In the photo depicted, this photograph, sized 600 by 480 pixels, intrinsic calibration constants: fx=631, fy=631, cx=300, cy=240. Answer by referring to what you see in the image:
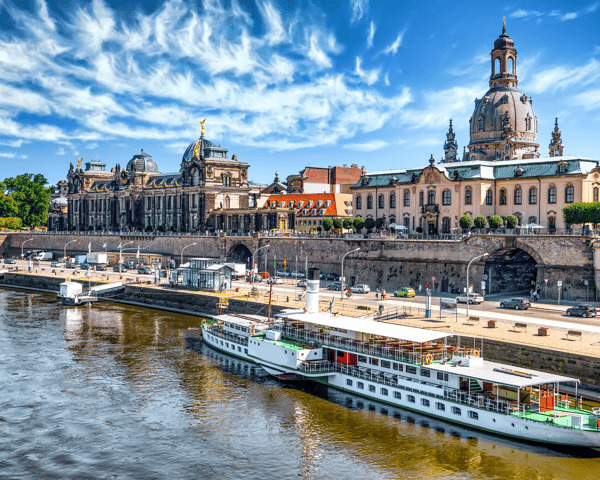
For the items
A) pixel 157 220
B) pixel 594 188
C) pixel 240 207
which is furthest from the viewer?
pixel 157 220

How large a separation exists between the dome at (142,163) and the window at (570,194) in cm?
10470

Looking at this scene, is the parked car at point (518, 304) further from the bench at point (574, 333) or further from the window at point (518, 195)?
the window at point (518, 195)

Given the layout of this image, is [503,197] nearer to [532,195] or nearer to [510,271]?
[532,195]

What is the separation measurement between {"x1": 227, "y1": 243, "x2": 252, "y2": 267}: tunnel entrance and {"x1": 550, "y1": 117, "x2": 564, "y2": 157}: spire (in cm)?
6138

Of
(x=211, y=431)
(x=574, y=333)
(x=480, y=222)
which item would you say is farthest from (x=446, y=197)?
(x=211, y=431)

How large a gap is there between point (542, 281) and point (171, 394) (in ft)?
137

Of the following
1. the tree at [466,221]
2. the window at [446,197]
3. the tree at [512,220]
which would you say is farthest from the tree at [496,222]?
the window at [446,197]

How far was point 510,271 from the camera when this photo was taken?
7244 centimetres

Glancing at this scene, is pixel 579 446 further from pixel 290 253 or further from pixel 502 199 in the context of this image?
pixel 290 253

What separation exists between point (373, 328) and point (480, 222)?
35019mm

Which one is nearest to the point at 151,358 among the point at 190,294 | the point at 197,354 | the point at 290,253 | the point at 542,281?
the point at 197,354

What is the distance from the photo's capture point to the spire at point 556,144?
392 feet

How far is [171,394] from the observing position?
41.9m

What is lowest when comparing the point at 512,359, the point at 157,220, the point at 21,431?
the point at 21,431
